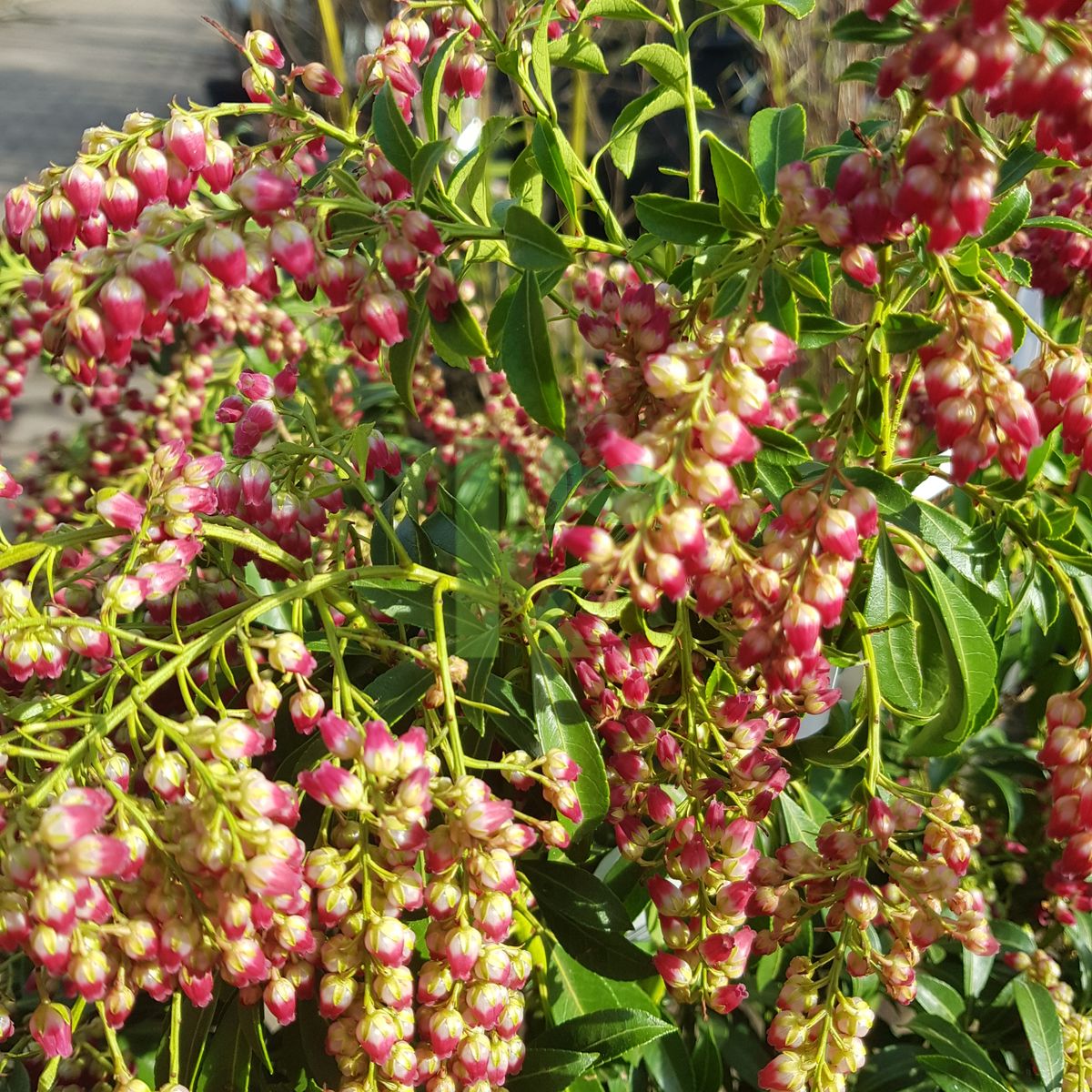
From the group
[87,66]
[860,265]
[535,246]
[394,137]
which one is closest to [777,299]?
[860,265]

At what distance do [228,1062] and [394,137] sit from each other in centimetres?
73

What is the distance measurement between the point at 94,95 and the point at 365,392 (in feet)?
16.3

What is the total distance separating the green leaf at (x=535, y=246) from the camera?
0.65 m

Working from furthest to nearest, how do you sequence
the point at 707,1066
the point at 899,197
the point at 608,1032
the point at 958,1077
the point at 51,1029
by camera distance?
1. the point at 707,1066
2. the point at 958,1077
3. the point at 608,1032
4. the point at 51,1029
5. the point at 899,197

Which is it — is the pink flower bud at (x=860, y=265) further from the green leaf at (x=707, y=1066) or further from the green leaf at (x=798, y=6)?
the green leaf at (x=707, y=1066)

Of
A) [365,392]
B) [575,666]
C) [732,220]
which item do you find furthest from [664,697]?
[365,392]

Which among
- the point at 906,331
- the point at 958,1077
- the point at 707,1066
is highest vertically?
the point at 906,331

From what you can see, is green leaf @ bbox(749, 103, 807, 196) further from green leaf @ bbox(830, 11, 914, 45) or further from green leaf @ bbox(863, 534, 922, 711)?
green leaf @ bbox(863, 534, 922, 711)

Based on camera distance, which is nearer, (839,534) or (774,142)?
(839,534)

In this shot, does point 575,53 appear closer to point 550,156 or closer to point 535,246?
point 550,156

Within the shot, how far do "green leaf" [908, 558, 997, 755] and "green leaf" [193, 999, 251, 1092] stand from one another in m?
0.61

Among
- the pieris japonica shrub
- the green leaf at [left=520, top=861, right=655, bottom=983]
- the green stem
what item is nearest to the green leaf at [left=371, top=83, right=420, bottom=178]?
the pieris japonica shrub

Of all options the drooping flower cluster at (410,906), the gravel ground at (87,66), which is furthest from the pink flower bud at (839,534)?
the gravel ground at (87,66)

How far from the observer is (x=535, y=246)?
0.65m
